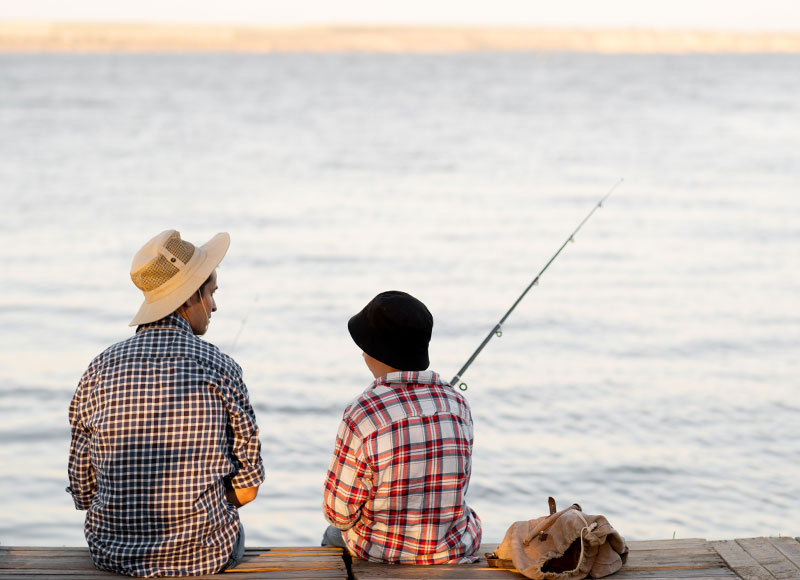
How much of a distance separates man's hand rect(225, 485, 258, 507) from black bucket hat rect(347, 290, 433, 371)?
521 mm

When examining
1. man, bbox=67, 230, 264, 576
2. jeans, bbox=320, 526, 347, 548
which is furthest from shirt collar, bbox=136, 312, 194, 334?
jeans, bbox=320, 526, 347, 548

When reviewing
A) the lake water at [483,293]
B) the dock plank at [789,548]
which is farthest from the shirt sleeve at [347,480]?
the lake water at [483,293]

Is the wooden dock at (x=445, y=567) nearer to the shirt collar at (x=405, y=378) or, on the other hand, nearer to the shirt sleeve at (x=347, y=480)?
the shirt sleeve at (x=347, y=480)

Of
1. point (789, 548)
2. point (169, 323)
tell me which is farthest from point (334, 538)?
point (789, 548)

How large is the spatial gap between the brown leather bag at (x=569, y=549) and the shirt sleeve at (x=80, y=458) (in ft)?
3.99

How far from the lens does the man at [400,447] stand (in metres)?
2.96

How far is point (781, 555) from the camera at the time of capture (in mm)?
3229

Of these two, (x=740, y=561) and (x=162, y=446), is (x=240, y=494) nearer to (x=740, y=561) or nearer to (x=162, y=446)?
(x=162, y=446)

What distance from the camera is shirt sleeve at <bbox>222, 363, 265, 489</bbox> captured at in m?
2.95

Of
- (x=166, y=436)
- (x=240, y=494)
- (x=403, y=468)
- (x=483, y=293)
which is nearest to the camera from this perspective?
(x=166, y=436)

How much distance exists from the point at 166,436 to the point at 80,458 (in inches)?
13.2

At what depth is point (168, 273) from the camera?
3020mm

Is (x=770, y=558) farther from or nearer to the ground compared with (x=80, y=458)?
nearer to the ground

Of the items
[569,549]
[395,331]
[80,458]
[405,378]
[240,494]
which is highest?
[395,331]
